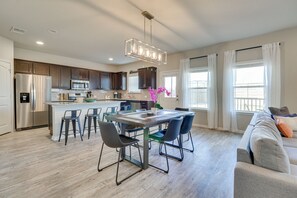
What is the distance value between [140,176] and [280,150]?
5.58ft

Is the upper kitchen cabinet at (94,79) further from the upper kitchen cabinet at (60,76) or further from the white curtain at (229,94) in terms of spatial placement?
the white curtain at (229,94)

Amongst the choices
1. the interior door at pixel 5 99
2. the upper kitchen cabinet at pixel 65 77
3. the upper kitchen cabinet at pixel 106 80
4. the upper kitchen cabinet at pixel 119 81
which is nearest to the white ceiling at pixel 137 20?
the interior door at pixel 5 99

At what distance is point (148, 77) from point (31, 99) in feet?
13.8

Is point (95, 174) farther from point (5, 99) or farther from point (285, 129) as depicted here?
point (5, 99)

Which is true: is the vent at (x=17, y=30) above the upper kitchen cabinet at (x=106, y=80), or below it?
above

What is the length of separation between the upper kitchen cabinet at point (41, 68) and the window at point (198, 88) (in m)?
5.30

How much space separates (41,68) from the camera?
209 inches

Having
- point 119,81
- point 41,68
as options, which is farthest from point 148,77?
point 41,68

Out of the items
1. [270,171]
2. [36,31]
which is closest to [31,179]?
[270,171]

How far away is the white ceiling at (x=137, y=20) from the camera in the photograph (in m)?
2.62

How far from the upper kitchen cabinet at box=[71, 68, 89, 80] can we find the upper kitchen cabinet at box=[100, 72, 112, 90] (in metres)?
0.78

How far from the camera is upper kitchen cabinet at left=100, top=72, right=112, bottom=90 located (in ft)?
24.0

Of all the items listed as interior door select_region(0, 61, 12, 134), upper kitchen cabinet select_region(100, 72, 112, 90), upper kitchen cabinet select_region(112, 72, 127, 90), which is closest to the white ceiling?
interior door select_region(0, 61, 12, 134)

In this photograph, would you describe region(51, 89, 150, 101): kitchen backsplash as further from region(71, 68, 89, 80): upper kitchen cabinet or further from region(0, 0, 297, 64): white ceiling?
region(0, 0, 297, 64): white ceiling
